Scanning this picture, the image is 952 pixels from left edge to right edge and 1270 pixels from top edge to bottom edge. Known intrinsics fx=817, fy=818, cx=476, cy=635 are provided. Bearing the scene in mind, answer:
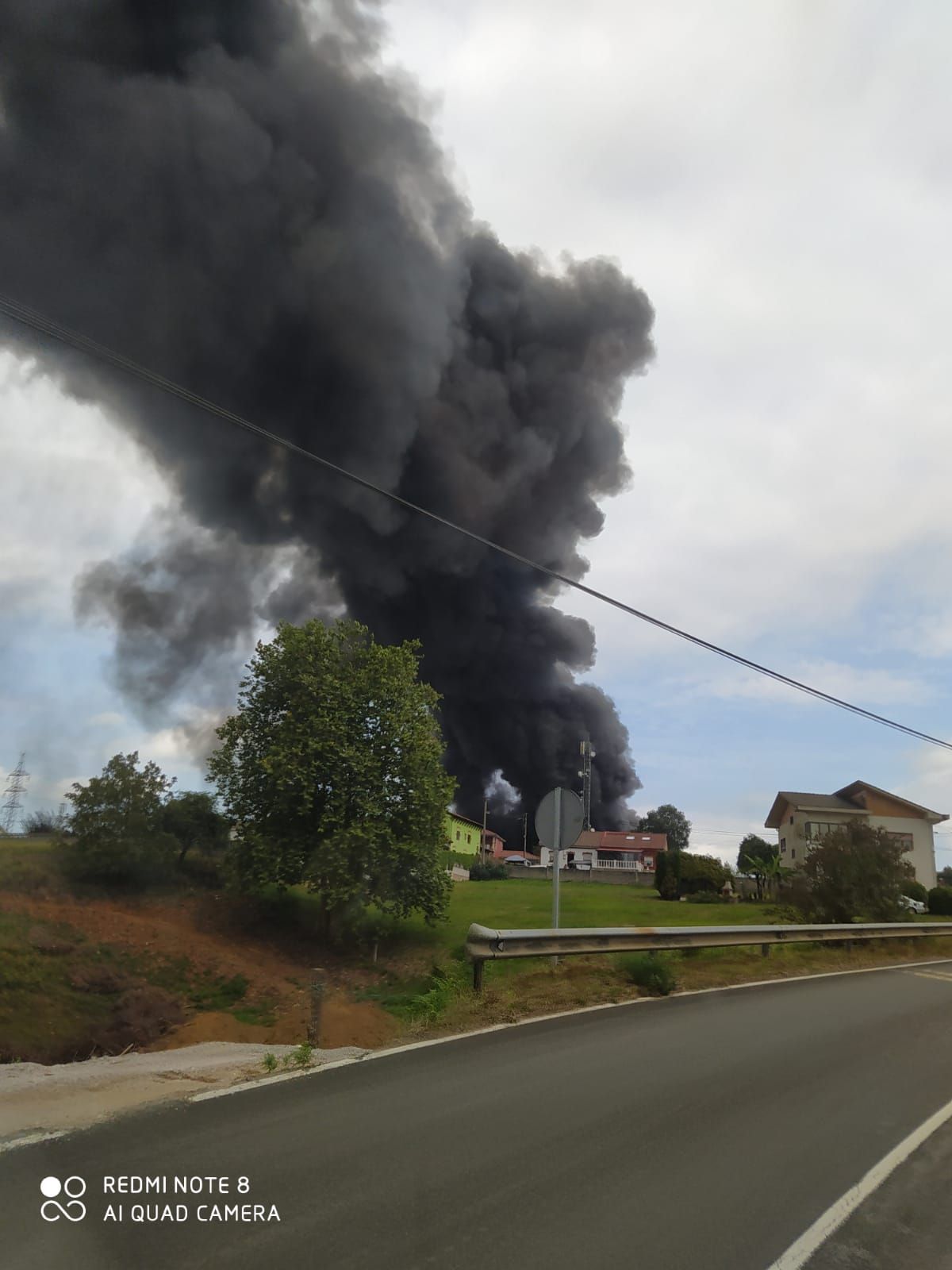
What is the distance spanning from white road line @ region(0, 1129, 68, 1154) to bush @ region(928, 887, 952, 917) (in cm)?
4303

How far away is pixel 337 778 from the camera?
20.8 meters

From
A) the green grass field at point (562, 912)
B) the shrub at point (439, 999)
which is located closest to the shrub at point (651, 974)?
the shrub at point (439, 999)

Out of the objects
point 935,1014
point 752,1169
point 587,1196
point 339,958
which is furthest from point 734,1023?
point 339,958

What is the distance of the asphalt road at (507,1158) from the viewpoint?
10.6 feet

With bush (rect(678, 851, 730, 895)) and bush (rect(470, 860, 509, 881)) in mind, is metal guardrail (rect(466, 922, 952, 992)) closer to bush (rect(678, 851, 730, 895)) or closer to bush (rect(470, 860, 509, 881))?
bush (rect(678, 851, 730, 895))

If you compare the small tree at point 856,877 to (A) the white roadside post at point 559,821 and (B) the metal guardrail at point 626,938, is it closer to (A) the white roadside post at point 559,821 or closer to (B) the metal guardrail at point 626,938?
(B) the metal guardrail at point 626,938

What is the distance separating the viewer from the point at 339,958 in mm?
20375

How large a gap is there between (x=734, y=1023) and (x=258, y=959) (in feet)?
50.0

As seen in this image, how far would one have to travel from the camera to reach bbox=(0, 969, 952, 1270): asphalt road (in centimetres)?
325

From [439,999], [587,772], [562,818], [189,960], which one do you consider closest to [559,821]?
[562,818]

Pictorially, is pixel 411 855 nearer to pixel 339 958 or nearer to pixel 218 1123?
pixel 339 958

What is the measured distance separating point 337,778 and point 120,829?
7.12 meters

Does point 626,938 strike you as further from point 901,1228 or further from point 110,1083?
point 901,1228

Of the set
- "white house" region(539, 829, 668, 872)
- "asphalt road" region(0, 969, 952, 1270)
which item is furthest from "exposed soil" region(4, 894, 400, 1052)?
"white house" region(539, 829, 668, 872)
